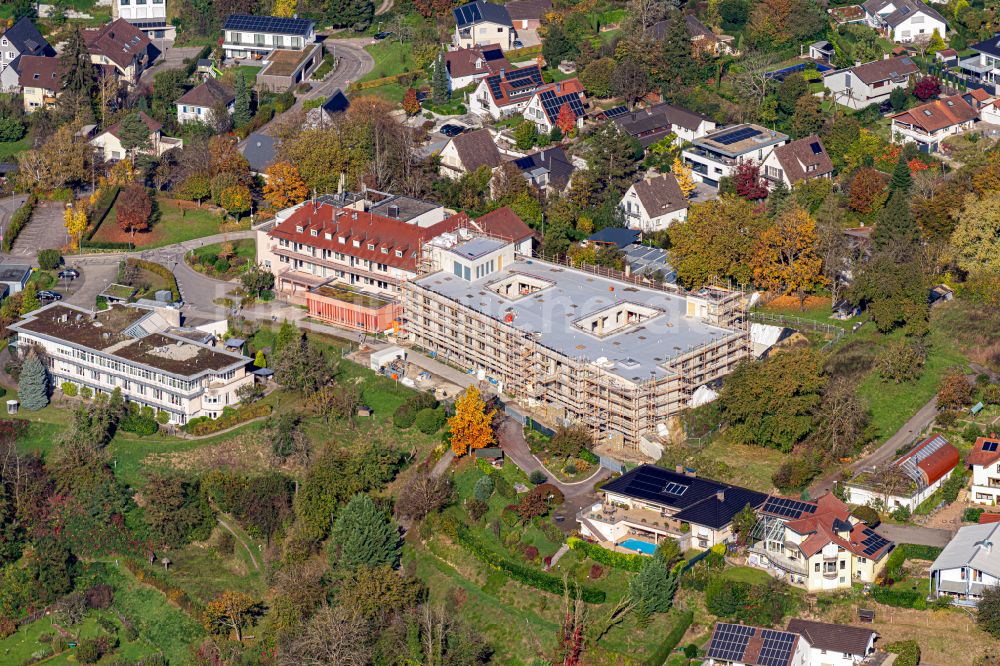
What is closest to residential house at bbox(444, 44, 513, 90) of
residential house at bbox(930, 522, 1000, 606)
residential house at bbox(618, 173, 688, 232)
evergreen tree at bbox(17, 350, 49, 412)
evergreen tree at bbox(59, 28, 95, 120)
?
residential house at bbox(618, 173, 688, 232)

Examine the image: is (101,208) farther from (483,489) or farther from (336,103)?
(483,489)

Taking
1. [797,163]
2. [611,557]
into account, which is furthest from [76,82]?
[611,557]

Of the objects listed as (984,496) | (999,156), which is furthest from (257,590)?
(999,156)

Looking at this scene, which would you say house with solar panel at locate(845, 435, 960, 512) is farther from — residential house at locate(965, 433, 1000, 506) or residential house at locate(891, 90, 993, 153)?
residential house at locate(891, 90, 993, 153)

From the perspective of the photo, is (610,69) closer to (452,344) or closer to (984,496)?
(452,344)

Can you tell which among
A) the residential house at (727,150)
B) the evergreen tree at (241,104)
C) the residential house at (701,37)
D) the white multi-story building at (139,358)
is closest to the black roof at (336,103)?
the evergreen tree at (241,104)

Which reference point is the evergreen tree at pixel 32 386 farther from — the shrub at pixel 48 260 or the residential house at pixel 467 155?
the residential house at pixel 467 155
